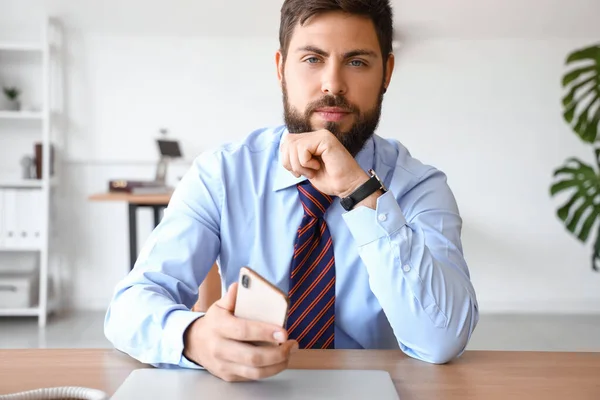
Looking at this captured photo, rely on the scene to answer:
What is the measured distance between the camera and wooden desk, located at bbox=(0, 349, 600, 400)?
814 millimetres

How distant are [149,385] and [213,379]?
8cm

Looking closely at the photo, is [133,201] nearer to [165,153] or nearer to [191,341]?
[165,153]

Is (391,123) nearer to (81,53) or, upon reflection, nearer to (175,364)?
(81,53)

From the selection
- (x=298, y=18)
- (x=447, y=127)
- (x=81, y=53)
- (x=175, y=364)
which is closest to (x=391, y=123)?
(x=447, y=127)

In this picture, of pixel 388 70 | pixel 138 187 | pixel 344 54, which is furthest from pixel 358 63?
pixel 138 187

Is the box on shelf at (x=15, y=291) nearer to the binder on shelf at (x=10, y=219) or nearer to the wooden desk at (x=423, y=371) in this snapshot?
the binder on shelf at (x=10, y=219)

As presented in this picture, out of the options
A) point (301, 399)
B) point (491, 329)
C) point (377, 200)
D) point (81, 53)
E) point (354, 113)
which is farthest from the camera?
point (81, 53)

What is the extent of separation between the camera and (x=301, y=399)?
0.74 m

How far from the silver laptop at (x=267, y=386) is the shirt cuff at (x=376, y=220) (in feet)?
0.96

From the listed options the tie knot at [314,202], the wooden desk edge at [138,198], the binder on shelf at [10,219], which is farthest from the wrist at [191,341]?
the binder on shelf at [10,219]

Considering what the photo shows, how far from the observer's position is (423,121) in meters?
4.41

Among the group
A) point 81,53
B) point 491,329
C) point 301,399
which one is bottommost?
point 491,329

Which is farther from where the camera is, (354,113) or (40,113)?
(40,113)

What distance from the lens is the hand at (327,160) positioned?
3.64 feet
